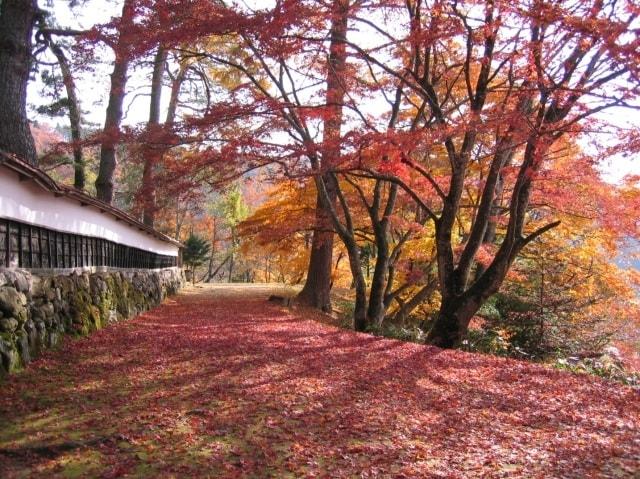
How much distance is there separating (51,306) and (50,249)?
94 centimetres

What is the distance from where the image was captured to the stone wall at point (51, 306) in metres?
5.57

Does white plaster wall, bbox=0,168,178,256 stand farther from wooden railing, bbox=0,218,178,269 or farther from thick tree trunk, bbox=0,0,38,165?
thick tree trunk, bbox=0,0,38,165

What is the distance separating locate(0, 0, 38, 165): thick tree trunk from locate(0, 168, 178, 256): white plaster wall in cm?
158

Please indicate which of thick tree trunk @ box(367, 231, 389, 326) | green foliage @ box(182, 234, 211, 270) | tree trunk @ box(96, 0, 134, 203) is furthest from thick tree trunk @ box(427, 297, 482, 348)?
green foliage @ box(182, 234, 211, 270)

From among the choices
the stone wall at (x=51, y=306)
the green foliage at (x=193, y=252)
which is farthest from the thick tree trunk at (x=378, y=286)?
the green foliage at (x=193, y=252)

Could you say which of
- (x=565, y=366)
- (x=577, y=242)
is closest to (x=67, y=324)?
(x=565, y=366)

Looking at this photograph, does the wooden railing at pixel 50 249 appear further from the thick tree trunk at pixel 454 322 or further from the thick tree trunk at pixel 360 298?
the thick tree trunk at pixel 454 322

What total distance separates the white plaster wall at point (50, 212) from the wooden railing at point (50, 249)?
11 cm

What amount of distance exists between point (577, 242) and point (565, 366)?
881cm

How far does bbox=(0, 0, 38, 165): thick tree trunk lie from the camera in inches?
351

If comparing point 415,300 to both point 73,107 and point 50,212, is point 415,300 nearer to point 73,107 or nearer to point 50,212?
point 50,212

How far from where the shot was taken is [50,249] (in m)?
7.37

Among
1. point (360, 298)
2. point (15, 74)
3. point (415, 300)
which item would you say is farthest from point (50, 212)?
point (415, 300)

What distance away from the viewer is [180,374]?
607 cm
